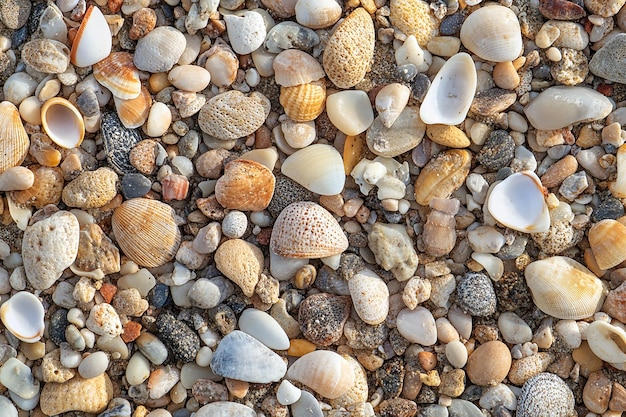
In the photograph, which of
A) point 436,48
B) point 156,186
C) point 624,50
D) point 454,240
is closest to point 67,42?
point 156,186

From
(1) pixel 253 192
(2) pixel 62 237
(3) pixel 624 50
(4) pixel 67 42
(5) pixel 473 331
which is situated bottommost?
(5) pixel 473 331

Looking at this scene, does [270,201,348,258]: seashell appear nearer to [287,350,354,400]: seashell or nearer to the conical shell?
[287,350,354,400]: seashell

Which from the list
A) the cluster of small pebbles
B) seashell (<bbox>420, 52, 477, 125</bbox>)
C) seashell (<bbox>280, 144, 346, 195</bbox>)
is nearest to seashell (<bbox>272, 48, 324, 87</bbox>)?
the cluster of small pebbles

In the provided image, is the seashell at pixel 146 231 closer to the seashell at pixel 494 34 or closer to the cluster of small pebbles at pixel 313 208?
the cluster of small pebbles at pixel 313 208

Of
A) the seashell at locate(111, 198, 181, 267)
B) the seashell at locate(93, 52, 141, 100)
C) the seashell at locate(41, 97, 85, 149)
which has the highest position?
the seashell at locate(93, 52, 141, 100)

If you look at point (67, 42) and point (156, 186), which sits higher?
point (67, 42)

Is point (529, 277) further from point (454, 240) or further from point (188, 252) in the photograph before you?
point (188, 252)

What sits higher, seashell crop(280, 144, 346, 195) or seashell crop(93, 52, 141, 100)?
seashell crop(93, 52, 141, 100)
